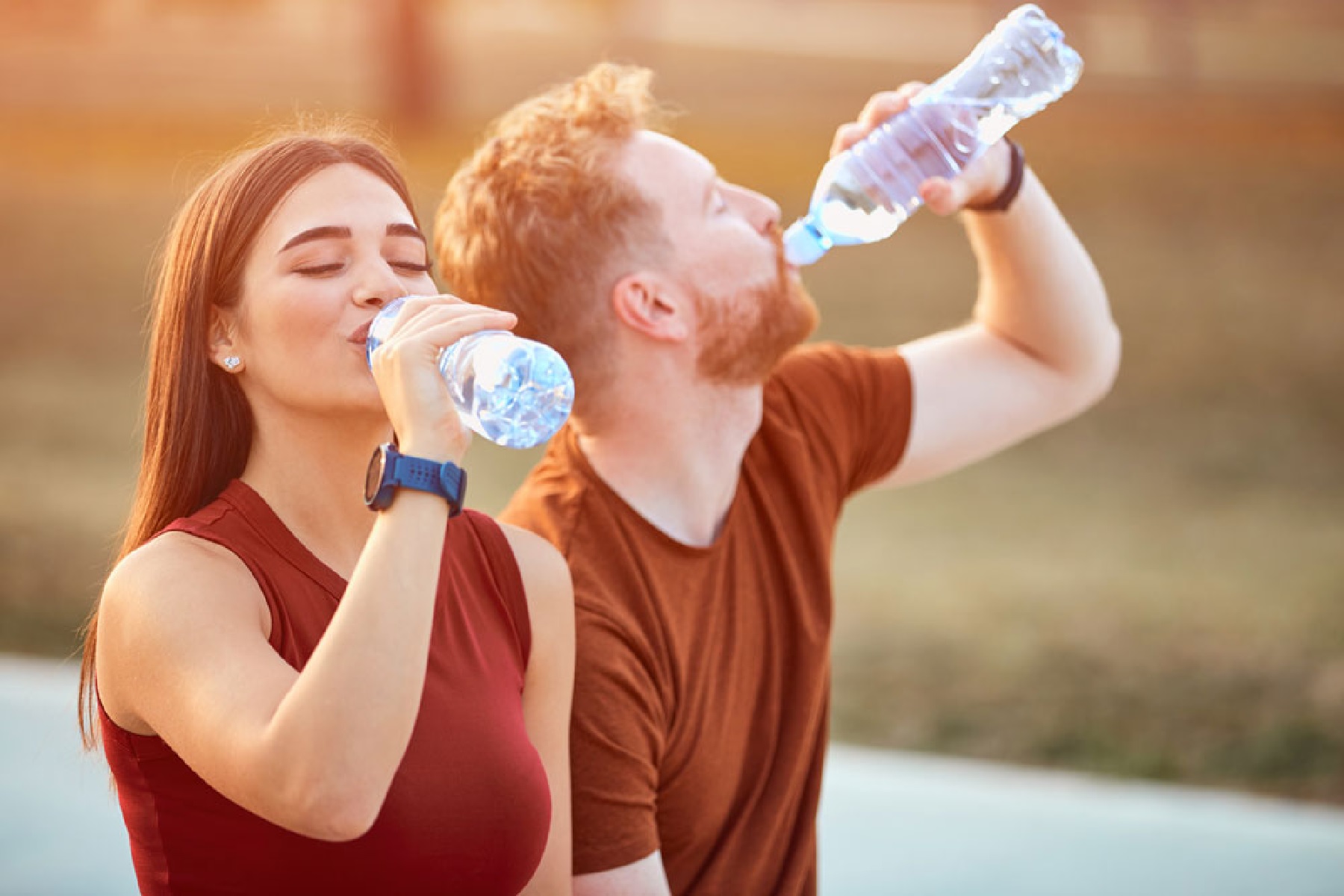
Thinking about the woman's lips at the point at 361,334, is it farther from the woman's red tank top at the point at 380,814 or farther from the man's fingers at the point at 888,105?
the man's fingers at the point at 888,105

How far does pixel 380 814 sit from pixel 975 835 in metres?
1.91

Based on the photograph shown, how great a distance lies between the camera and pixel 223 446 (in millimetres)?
1600

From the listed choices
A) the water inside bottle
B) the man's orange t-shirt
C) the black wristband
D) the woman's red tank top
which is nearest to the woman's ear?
the woman's red tank top

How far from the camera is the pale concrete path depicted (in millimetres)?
2848

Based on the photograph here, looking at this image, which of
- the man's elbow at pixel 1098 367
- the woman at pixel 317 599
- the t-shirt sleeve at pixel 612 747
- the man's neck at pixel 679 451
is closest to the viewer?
the woman at pixel 317 599

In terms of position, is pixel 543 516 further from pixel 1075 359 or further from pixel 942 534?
pixel 942 534

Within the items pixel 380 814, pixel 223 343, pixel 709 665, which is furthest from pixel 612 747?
pixel 223 343

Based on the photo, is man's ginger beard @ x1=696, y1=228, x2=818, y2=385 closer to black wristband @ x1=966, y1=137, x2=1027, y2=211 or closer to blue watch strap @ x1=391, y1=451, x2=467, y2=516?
black wristband @ x1=966, y1=137, x2=1027, y2=211

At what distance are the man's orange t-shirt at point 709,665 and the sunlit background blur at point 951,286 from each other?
7.85 ft

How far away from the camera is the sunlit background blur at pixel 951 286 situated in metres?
4.71

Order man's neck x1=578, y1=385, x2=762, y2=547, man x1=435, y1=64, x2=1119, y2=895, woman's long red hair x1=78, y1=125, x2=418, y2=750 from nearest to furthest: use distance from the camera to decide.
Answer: woman's long red hair x1=78, y1=125, x2=418, y2=750, man x1=435, y1=64, x2=1119, y2=895, man's neck x1=578, y1=385, x2=762, y2=547

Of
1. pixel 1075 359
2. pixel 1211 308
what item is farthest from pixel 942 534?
pixel 1075 359

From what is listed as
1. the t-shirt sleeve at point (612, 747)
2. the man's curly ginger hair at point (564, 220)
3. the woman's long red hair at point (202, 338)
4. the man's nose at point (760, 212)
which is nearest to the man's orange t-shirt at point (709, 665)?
the t-shirt sleeve at point (612, 747)

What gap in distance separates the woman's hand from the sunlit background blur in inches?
126
